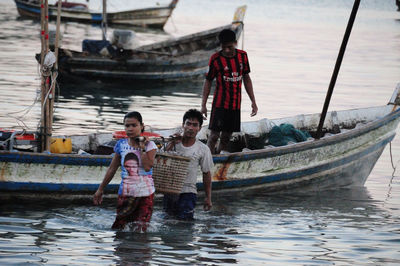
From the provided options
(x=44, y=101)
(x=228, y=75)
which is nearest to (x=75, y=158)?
(x=44, y=101)

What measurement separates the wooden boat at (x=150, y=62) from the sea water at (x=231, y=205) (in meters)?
0.32

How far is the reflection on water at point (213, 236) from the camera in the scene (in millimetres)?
6785

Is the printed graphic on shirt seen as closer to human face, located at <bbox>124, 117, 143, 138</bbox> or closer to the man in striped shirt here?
human face, located at <bbox>124, 117, 143, 138</bbox>

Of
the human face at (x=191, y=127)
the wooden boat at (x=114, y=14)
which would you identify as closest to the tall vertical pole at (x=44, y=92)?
the human face at (x=191, y=127)

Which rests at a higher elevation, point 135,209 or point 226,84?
point 226,84

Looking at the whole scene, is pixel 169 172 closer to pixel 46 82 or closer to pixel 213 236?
pixel 213 236

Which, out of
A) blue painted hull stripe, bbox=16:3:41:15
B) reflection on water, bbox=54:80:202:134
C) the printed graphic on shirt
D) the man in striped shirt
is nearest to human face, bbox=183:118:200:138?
the printed graphic on shirt

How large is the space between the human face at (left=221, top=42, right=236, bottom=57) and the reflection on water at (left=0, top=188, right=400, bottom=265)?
1.81 metres

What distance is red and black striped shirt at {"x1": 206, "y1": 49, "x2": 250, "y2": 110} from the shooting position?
8664mm

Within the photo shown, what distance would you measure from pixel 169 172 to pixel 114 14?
34.0m

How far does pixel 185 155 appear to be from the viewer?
737 centimetres

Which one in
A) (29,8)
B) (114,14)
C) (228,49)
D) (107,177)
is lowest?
(107,177)

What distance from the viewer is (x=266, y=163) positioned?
371 inches

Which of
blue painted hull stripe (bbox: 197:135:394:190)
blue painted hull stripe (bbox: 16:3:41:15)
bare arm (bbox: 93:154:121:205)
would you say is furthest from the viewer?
blue painted hull stripe (bbox: 16:3:41:15)
